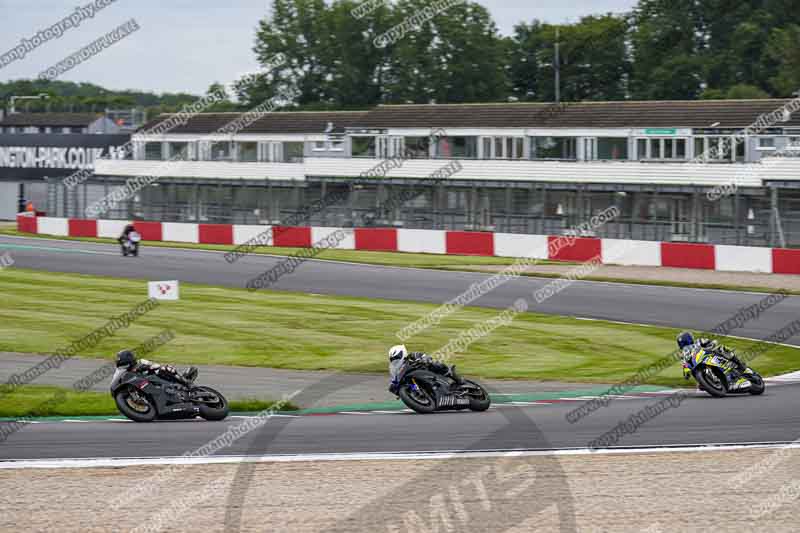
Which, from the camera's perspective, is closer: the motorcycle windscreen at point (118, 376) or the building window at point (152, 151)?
the motorcycle windscreen at point (118, 376)

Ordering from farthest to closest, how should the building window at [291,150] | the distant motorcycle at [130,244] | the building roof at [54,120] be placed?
the building roof at [54,120], the building window at [291,150], the distant motorcycle at [130,244]

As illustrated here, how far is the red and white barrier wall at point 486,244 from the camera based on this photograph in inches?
1369

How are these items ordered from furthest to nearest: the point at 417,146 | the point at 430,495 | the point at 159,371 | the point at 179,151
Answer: the point at 179,151
the point at 417,146
the point at 159,371
the point at 430,495

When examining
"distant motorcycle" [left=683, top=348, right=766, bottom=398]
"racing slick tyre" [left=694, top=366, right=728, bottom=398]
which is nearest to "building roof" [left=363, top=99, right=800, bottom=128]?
"distant motorcycle" [left=683, top=348, right=766, bottom=398]

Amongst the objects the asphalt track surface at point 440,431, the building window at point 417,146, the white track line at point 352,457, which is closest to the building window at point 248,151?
the building window at point 417,146

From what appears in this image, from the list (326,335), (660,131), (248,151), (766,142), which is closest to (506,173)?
(660,131)

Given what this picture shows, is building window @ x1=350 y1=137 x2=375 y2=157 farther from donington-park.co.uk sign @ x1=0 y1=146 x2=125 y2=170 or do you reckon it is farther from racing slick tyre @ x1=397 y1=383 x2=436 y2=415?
racing slick tyre @ x1=397 y1=383 x2=436 y2=415

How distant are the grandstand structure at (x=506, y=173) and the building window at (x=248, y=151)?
143mm

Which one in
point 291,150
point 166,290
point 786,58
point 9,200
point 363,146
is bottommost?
point 166,290

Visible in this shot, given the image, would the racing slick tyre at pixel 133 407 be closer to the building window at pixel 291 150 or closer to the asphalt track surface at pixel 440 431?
the asphalt track surface at pixel 440 431

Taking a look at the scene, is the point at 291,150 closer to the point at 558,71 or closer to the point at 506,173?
the point at 506,173

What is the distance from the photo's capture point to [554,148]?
51812 mm

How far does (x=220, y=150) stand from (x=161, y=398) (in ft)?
173

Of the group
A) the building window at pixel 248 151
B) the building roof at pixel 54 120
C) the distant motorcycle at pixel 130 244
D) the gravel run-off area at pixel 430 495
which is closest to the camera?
the gravel run-off area at pixel 430 495
